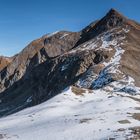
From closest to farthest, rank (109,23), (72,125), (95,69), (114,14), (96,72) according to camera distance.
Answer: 1. (72,125)
2. (96,72)
3. (95,69)
4. (109,23)
5. (114,14)

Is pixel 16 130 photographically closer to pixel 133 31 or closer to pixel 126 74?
pixel 126 74

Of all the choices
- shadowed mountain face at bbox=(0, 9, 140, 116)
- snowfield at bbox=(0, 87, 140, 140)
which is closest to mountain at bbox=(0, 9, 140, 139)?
shadowed mountain face at bbox=(0, 9, 140, 116)

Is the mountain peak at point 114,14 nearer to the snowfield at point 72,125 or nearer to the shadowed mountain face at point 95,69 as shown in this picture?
the shadowed mountain face at point 95,69

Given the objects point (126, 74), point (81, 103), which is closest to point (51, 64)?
point (126, 74)

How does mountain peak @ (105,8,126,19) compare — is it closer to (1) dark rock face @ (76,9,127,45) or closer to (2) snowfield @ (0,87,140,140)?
(1) dark rock face @ (76,9,127,45)

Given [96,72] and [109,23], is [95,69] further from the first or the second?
[109,23]

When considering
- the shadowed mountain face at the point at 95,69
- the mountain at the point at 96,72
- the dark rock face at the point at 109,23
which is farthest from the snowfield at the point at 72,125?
the dark rock face at the point at 109,23

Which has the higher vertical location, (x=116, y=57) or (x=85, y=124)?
(x=116, y=57)

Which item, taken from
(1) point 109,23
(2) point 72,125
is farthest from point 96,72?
(1) point 109,23

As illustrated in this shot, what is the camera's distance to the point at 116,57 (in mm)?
97188

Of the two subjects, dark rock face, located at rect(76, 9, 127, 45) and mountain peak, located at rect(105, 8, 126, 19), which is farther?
mountain peak, located at rect(105, 8, 126, 19)

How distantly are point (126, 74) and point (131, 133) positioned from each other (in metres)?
52.3

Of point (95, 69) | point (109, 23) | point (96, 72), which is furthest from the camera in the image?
point (109, 23)

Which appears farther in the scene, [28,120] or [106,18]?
[106,18]
